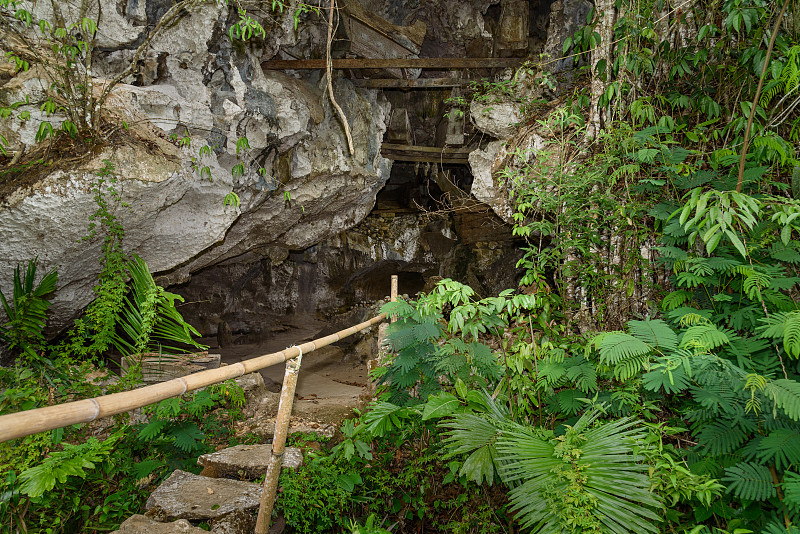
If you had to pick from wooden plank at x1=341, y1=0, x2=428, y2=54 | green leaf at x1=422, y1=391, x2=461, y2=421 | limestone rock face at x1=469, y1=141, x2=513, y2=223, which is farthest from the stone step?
wooden plank at x1=341, y1=0, x2=428, y2=54

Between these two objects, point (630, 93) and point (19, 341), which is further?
point (630, 93)

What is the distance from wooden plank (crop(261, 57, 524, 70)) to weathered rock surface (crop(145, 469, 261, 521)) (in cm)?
507

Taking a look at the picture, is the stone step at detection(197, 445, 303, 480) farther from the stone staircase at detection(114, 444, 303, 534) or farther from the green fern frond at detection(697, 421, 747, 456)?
the green fern frond at detection(697, 421, 747, 456)

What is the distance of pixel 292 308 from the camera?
10555 mm

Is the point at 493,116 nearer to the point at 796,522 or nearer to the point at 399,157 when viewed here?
the point at 399,157

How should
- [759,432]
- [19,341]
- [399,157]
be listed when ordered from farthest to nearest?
[399,157], [19,341], [759,432]

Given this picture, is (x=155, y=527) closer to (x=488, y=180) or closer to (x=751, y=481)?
(x=751, y=481)

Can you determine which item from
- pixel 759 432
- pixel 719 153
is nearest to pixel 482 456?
pixel 759 432

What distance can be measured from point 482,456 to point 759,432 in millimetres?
1263

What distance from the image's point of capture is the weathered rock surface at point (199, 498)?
6.76ft

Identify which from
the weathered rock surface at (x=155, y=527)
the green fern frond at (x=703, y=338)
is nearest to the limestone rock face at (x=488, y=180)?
the green fern frond at (x=703, y=338)

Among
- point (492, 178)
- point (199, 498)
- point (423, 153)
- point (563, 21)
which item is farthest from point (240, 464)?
point (563, 21)

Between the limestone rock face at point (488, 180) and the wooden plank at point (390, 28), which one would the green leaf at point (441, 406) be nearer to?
the limestone rock face at point (488, 180)

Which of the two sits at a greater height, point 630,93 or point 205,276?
point 630,93
